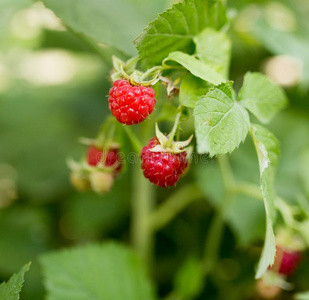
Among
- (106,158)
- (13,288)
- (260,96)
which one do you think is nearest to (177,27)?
(260,96)

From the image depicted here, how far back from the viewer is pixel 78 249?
3.65ft

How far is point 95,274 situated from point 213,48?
573 millimetres

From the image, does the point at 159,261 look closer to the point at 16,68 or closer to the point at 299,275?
the point at 299,275

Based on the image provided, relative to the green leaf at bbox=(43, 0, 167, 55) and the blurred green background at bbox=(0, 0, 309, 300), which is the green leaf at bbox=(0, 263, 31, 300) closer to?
the green leaf at bbox=(43, 0, 167, 55)

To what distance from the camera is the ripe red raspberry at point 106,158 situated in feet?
3.23

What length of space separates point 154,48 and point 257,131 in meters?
0.22

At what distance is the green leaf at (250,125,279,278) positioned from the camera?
724 millimetres

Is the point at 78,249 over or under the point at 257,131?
under

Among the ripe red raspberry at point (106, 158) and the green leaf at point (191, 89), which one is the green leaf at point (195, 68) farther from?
the ripe red raspberry at point (106, 158)

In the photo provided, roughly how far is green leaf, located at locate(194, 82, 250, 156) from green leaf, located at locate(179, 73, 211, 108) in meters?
0.06

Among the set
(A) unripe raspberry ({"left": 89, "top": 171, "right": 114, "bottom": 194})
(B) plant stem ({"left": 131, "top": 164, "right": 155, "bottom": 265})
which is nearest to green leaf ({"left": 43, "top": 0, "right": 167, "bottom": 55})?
(A) unripe raspberry ({"left": 89, "top": 171, "right": 114, "bottom": 194})

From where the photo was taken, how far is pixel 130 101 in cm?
74

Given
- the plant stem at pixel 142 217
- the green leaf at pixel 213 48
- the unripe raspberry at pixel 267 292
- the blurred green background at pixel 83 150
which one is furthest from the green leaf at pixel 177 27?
the unripe raspberry at pixel 267 292

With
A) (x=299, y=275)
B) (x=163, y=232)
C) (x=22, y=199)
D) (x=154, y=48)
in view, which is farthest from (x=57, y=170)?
(x=154, y=48)
